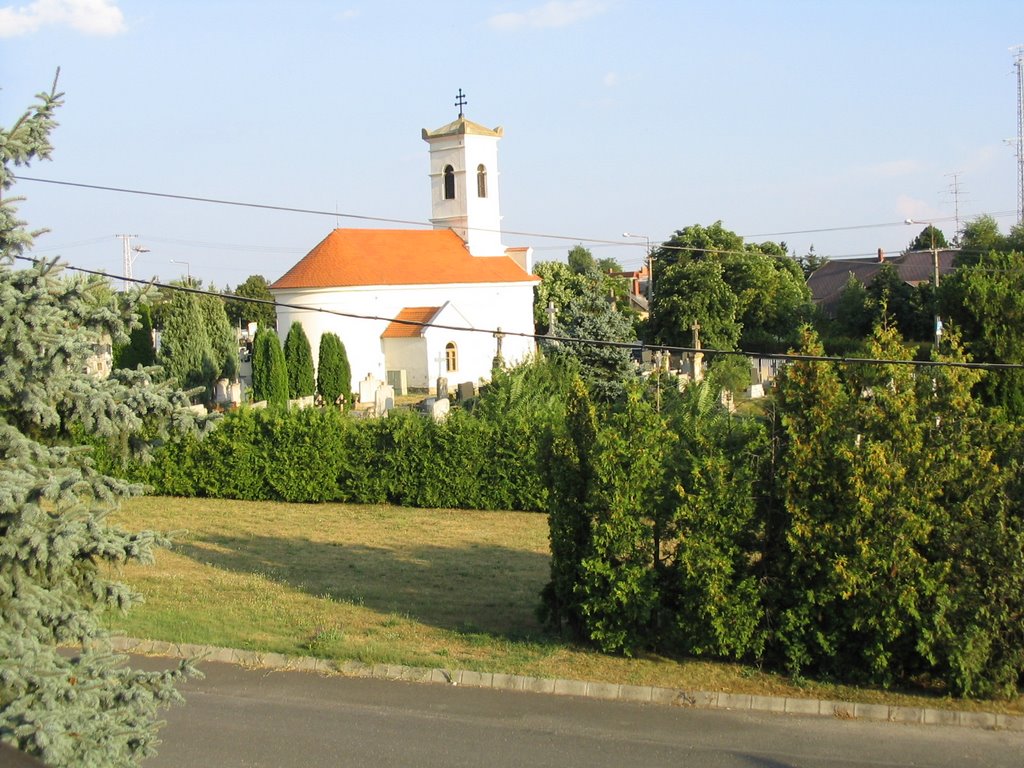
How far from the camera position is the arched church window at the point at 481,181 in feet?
187

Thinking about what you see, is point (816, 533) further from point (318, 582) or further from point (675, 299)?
point (675, 299)

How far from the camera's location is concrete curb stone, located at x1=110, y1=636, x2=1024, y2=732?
9961mm

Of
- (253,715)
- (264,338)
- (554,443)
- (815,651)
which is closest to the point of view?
(253,715)

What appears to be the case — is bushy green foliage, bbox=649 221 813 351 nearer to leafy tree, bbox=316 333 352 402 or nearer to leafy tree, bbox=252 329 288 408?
leafy tree, bbox=316 333 352 402

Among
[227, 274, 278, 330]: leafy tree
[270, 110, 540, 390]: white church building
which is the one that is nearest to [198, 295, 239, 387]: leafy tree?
[270, 110, 540, 390]: white church building

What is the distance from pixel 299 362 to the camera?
4259cm

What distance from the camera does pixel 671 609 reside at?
37.6ft

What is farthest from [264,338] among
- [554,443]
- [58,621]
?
[58,621]

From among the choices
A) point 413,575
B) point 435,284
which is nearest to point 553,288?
point 435,284

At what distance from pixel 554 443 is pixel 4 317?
6.99 m

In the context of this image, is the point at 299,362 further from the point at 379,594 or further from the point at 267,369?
the point at 379,594

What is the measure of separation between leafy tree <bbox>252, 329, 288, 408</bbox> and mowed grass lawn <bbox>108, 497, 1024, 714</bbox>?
15912mm

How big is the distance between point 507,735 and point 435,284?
43960 mm

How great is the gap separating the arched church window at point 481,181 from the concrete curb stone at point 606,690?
46.7m
